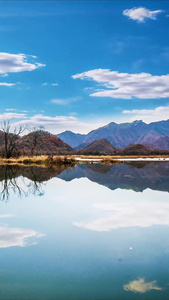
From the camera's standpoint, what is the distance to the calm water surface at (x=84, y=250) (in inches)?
213

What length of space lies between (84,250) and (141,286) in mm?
2058

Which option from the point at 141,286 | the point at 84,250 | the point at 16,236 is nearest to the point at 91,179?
the point at 16,236

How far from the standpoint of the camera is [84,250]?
24.0ft

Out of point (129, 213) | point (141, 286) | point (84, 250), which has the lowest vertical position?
point (141, 286)

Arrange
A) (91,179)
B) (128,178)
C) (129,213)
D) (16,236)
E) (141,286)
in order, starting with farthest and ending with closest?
(128,178) < (91,179) < (129,213) < (16,236) < (141,286)

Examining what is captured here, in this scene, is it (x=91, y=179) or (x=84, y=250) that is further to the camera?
(x=91, y=179)

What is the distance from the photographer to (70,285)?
5.50 metres

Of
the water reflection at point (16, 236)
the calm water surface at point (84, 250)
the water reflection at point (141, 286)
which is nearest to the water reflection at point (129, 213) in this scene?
the calm water surface at point (84, 250)

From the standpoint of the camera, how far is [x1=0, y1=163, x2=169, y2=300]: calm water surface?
5412 millimetres

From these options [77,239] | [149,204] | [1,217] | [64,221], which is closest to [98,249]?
[77,239]

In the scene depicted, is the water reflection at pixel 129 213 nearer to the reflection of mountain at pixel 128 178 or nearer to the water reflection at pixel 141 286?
the water reflection at pixel 141 286

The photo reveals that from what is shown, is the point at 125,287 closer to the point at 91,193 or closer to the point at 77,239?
the point at 77,239

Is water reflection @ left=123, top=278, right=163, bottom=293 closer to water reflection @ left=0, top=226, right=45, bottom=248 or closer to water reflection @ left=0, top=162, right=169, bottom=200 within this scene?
water reflection @ left=0, top=226, right=45, bottom=248

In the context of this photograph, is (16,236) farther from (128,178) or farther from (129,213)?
(128,178)
